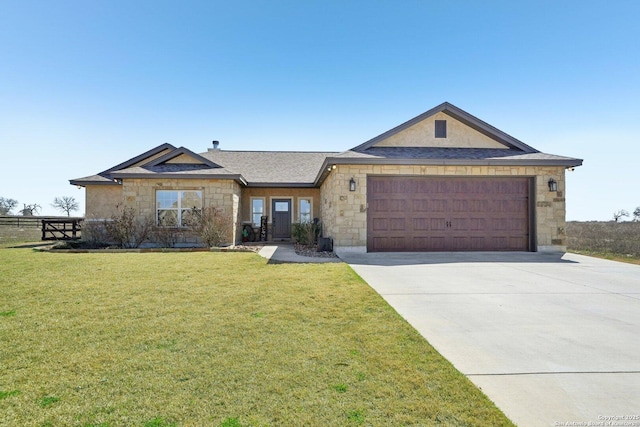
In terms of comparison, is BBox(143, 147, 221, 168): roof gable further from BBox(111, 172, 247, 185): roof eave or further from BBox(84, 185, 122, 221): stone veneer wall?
BBox(84, 185, 122, 221): stone veneer wall

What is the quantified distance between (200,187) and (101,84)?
648cm

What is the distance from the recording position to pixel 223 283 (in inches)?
231

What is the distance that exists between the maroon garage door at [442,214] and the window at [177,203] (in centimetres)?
730

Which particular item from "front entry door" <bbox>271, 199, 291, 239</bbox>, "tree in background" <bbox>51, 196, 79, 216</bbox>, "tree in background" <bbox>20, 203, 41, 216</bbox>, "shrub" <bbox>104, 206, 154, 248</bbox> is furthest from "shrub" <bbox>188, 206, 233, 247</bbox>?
"tree in background" <bbox>51, 196, 79, 216</bbox>

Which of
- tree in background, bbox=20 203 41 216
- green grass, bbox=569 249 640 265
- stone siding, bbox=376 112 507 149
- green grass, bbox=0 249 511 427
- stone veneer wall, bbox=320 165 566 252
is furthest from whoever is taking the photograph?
tree in background, bbox=20 203 41 216

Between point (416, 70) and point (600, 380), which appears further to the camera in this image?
point (416, 70)

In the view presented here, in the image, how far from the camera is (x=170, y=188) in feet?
41.1

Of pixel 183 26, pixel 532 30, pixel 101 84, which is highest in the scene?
pixel 183 26

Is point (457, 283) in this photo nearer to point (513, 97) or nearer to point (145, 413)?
point (145, 413)

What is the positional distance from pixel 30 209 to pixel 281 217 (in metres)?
42.6

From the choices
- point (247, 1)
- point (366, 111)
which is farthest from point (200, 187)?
point (366, 111)

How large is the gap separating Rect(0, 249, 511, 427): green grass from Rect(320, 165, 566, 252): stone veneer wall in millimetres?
4901

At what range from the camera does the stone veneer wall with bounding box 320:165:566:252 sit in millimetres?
10172

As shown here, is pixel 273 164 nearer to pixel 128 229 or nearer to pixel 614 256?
pixel 128 229
